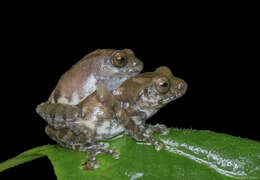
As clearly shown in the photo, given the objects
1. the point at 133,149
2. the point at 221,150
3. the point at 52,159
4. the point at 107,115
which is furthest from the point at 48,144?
the point at 221,150

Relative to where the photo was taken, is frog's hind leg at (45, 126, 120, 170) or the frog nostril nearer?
frog's hind leg at (45, 126, 120, 170)

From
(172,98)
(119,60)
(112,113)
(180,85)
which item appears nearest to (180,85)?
(180,85)

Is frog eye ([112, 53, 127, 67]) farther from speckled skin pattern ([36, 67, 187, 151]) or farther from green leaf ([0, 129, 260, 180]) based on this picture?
green leaf ([0, 129, 260, 180])

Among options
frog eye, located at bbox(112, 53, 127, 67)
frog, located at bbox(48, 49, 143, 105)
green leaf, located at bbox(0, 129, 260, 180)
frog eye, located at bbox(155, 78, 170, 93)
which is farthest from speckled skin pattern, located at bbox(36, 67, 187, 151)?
frog eye, located at bbox(112, 53, 127, 67)

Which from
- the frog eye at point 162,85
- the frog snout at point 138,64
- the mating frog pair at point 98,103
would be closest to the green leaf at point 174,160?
the mating frog pair at point 98,103

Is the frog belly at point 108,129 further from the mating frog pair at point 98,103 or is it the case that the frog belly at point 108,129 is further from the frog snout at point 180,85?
the frog snout at point 180,85

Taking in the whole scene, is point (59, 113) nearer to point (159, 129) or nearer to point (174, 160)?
point (159, 129)

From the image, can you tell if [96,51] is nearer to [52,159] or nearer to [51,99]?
[51,99]
